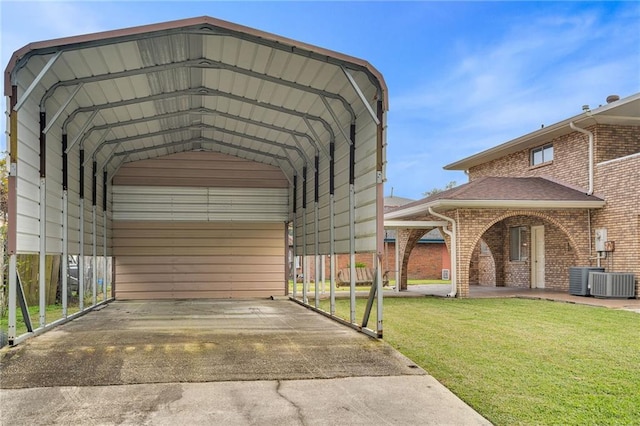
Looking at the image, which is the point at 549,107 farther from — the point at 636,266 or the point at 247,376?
the point at 247,376

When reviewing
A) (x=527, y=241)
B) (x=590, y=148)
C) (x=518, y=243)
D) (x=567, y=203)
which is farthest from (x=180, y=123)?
(x=518, y=243)

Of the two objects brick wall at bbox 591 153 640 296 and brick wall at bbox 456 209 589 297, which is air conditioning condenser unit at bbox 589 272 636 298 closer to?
brick wall at bbox 591 153 640 296

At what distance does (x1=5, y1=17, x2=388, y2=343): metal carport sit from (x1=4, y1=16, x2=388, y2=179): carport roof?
0.02 metres

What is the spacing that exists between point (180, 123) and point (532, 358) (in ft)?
27.4

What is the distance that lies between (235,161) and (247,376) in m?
10.3

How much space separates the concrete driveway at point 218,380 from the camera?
4.32 m

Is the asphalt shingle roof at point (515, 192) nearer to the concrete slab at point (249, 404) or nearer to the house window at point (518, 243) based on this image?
the house window at point (518, 243)

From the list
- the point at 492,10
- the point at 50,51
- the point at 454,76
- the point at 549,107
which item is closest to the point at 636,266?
the point at 50,51

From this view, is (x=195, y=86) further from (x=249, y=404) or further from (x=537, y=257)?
(x=537, y=257)

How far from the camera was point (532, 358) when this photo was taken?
6.52 metres

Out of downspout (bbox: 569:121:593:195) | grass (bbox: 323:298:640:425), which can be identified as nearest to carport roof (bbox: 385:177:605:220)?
downspout (bbox: 569:121:593:195)

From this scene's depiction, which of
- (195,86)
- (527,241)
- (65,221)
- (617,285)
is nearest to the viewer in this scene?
(65,221)

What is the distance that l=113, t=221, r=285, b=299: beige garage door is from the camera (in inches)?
589

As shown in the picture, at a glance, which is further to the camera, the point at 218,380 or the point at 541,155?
the point at 541,155
